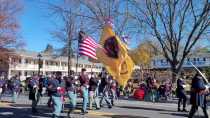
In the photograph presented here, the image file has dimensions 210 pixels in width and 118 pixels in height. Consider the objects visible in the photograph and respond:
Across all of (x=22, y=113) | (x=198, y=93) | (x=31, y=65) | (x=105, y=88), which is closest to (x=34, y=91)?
(x=22, y=113)

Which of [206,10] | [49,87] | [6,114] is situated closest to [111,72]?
[49,87]

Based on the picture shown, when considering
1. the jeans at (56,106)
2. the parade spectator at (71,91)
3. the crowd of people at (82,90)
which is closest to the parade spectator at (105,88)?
the crowd of people at (82,90)

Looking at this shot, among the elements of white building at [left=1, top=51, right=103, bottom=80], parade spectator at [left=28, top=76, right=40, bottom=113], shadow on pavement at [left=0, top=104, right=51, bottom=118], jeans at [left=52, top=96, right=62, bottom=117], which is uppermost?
white building at [left=1, top=51, right=103, bottom=80]

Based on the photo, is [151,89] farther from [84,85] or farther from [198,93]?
[198,93]

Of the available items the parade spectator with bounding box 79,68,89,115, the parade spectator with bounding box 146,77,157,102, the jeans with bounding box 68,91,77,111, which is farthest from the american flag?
the parade spectator with bounding box 146,77,157,102

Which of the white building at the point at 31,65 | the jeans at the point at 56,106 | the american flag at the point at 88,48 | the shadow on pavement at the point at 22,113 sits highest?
the white building at the point at 31,65

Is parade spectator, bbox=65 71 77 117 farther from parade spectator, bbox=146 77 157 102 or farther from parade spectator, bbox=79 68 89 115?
parade spectator, bbox=146 77 157 102

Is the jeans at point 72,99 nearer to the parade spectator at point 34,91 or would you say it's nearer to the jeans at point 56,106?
the jeans at point 56,106

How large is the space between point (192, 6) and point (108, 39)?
16.4 metres

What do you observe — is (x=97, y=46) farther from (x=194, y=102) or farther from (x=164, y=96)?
(x=164, y=96)

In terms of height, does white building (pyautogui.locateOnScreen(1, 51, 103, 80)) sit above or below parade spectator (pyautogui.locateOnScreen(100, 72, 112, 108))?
above

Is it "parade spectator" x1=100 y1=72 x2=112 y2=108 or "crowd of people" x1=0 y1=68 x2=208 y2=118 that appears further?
"parade spectator" x1=100 y1=72 x2=112 y2=108

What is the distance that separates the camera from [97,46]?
16406 millimetres

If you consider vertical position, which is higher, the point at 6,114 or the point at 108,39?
the point at 108,39
